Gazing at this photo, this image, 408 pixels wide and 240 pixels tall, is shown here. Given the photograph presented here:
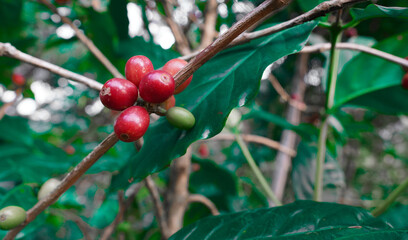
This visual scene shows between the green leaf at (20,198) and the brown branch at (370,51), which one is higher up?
the green leaf at (20,198)

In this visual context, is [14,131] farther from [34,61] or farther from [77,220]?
[34,61]

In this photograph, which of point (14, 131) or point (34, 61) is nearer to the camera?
point (34, 61)

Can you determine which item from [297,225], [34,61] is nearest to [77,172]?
[34,61]

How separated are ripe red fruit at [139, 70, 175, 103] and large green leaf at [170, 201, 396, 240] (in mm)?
261

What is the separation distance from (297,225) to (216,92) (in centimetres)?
26

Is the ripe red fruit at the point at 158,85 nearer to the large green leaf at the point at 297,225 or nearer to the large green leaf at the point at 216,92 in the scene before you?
the large green leaf at the point at 216,92

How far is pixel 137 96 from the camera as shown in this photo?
1.42 ft

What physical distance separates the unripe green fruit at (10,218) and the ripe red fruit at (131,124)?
25 cm

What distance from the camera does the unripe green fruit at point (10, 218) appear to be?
1.52 ft

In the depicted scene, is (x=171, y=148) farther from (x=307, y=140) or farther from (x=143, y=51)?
(x=307, y=140)

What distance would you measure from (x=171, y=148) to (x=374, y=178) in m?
4.55

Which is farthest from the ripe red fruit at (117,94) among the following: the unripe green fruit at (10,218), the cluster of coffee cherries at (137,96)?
the unripe green fruit at (10,218)

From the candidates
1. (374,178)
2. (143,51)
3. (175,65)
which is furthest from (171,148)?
(374,178)

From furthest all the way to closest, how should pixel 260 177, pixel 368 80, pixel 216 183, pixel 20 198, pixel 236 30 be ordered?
1. pixel 216 183
2. pixel 260 177
3. pixel 368 80
4. pixel 20 198
5. pixel 236 30
